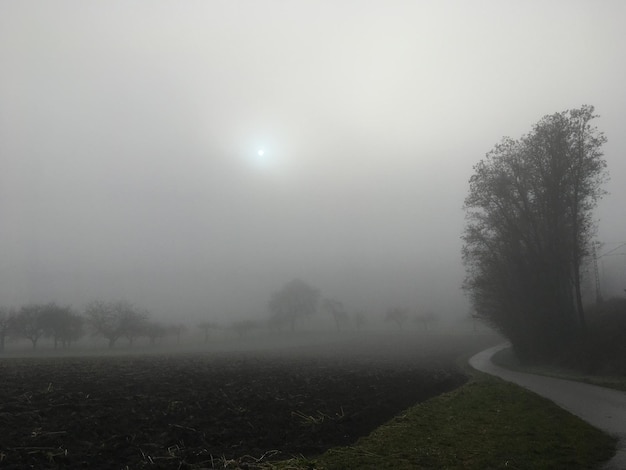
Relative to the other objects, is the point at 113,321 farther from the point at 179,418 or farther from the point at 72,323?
the point at 179,418

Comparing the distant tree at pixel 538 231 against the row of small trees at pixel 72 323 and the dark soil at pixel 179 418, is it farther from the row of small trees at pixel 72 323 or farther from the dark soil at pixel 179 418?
the row of small trees at pixel 72 323

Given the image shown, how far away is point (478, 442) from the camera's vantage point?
1138cm

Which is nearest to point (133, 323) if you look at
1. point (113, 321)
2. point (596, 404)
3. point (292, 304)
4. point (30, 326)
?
point (113, 321)

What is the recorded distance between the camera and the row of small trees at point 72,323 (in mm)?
86875

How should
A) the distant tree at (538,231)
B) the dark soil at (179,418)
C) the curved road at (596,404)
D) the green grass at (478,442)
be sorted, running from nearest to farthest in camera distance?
the green grass at (478,442) < the dark soil at (179,418) < the curved road at (596,404) < the distant tree at (538,231)

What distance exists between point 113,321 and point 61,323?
10446 mm

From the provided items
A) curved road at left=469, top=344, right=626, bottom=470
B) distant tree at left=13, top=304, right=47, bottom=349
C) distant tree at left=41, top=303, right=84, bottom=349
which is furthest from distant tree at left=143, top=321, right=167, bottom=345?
curved road at left=469, top=344, right=626, bottom=470

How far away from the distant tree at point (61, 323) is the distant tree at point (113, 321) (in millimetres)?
2952

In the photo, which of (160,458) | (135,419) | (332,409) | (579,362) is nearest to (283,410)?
(332,409)

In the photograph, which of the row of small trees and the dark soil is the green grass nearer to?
the dark soil

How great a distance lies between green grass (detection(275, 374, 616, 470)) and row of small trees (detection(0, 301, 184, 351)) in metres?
91.4

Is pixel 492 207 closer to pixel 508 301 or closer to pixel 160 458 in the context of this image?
pixel 508 301

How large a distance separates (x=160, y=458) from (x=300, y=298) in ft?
384

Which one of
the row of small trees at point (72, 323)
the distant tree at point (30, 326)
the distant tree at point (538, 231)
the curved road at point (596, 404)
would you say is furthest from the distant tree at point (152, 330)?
the curved road at point (596, 404)
